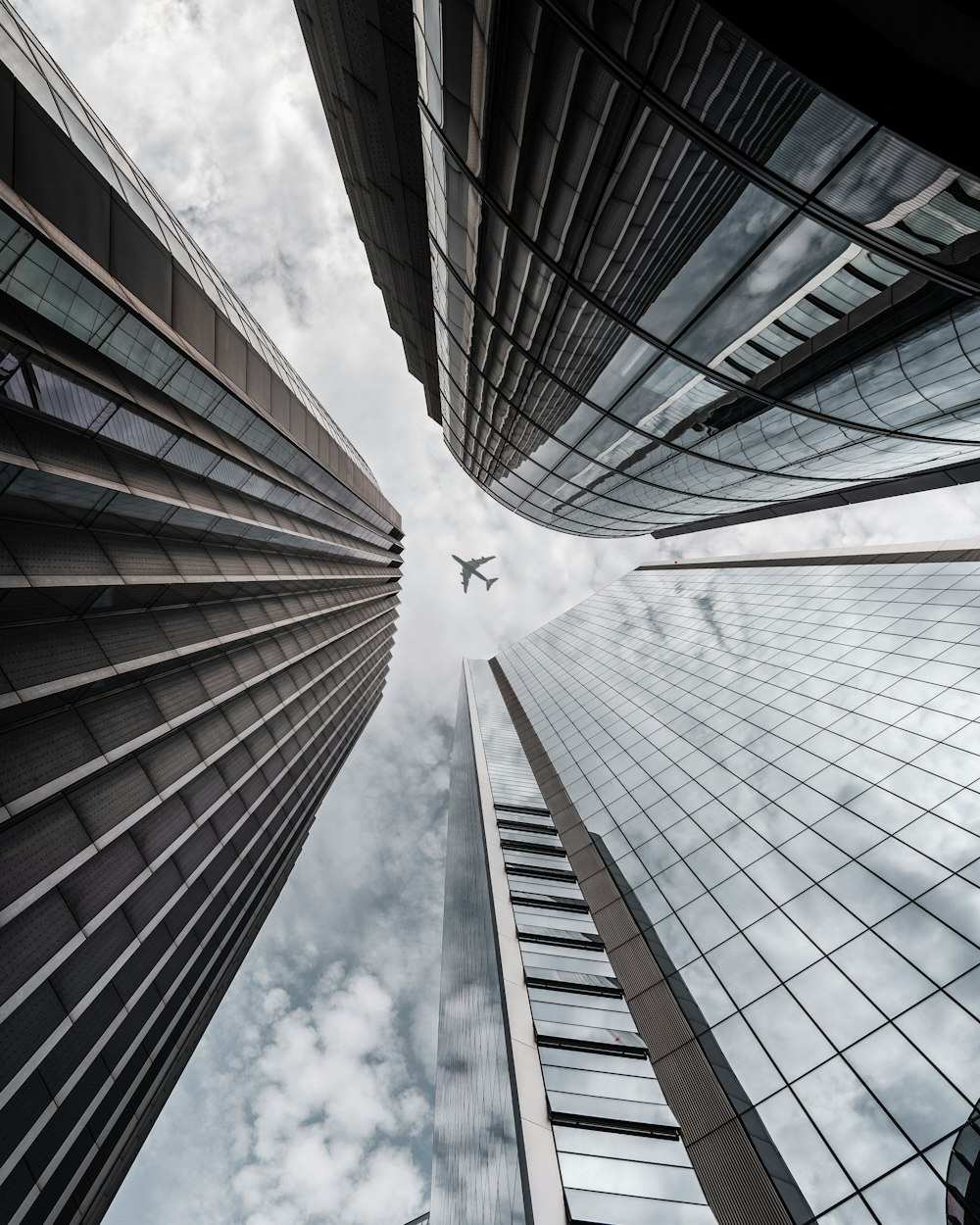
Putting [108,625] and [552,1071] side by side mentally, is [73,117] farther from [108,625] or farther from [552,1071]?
[552,1071]

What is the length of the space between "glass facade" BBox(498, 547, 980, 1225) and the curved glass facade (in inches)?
388

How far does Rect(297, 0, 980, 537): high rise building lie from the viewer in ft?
19.9

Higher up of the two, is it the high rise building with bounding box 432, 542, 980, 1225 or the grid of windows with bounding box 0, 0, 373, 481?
the grid of windows with bounding box 0, 0, 373, 481

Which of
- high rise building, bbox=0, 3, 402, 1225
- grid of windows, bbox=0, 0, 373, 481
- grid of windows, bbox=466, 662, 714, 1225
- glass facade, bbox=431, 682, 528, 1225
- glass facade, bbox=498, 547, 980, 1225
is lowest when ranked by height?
glass facade, bbox=431, 682, 528, 1225

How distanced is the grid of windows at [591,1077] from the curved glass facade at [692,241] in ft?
57.9

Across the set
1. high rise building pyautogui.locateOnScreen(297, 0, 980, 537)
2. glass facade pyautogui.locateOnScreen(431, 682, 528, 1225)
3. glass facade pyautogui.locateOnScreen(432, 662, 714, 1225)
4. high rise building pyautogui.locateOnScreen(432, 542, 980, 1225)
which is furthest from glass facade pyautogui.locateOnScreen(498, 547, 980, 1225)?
high rise building pyautogui.locateOnScreen(297, 0, 980, 537)

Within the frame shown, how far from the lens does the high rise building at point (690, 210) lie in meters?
6.06

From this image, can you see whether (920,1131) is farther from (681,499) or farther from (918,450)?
(681,499)

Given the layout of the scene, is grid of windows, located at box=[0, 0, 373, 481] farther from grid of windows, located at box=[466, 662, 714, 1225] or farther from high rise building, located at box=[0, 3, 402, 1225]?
grid of windows, located at box=[466, 662, 714, 1225]

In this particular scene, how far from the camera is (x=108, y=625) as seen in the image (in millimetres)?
16000

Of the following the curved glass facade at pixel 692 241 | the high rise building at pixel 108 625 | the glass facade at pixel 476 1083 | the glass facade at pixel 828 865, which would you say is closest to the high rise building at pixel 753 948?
the glass facade at pixel 828 865

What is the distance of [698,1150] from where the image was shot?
37.7 feet

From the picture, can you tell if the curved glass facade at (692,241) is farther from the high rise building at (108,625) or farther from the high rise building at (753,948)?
the high rise building at (753,948)

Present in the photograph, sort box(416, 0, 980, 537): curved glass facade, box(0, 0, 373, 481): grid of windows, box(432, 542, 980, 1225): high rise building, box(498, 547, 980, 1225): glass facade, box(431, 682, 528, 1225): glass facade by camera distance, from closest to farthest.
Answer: box(416, 0, 980, 537): curved glass facade
box(0, 0, 373, 481): grid of windows
box(498, 547, 980, 1225): glass facade
box(432, 542, 980, 1225): high rise building
box(431, 682, 528, 1225): glass facade
